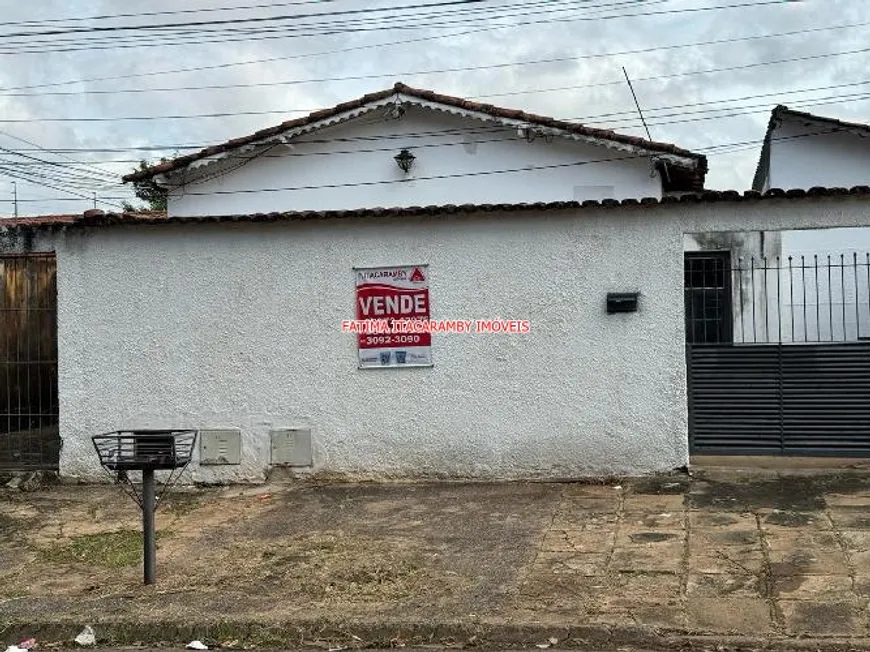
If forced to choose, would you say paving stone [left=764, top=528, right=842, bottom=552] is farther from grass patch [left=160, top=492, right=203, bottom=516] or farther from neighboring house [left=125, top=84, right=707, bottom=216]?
neighboring house [left=125, top=84, right=707, bottom=216]

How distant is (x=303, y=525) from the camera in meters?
7.27

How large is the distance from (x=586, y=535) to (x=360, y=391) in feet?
9.48

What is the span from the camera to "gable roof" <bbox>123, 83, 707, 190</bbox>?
48.5ft

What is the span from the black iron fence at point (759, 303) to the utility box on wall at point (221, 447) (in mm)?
5956

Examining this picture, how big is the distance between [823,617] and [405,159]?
40.9 feet

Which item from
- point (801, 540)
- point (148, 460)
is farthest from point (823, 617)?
point (148, 460)

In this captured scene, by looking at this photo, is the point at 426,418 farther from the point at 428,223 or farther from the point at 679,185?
the point at 679,185

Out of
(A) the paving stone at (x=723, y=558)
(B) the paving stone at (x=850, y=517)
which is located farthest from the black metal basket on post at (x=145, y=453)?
(B) the paving stone at (x=850, y=517)

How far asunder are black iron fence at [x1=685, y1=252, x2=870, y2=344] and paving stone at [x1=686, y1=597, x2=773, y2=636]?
19.9ft

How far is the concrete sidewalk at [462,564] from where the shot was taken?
16.3 feet

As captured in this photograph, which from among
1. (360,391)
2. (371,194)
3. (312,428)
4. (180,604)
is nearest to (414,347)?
(360,391)

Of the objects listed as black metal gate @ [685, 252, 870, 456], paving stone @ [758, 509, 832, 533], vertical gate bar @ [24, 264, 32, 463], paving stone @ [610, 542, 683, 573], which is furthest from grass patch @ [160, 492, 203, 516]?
paving stone @ [758, 509, 832, 533]

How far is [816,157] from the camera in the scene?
16812 mm

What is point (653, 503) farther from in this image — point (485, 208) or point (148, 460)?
point (148, 460)
